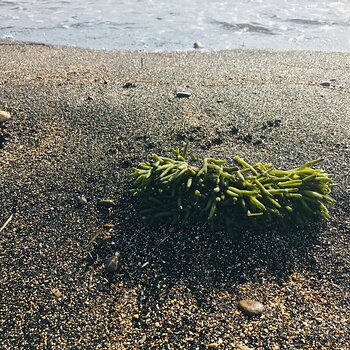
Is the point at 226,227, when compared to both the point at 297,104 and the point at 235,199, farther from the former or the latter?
the point at 297,104

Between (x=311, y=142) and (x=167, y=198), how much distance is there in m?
2.33

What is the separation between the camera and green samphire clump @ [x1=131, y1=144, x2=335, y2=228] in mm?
4148

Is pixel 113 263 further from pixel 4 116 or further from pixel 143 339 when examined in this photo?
pixel 4 116

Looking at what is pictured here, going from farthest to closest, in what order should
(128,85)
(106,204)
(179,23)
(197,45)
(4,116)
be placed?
1. (179,23)
2. (197,45)
3. (128,85)
4. (4,116)
5. (106,204)

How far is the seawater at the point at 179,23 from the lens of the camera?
37.9 feet

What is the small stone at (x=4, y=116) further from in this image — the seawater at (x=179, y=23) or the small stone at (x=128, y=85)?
the seawater at (x=179, y=23)

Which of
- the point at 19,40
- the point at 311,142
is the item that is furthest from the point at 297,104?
the point at 19,40

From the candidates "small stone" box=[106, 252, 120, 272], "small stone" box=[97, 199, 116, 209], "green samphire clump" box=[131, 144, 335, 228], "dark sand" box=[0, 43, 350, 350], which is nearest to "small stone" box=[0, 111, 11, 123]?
"dark sand" box=[0, 43, 350, 350]

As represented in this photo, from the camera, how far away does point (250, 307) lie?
3662 mm

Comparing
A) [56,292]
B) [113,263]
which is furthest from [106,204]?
[56,292]

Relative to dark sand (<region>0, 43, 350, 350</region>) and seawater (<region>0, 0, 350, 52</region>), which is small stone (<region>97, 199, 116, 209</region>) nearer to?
dark sand (<region>0, 43, 350, 350</region>)

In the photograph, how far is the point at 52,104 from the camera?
6.27 m

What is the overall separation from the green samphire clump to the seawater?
23.8 feet

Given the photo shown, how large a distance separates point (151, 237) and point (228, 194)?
853 millimetres
